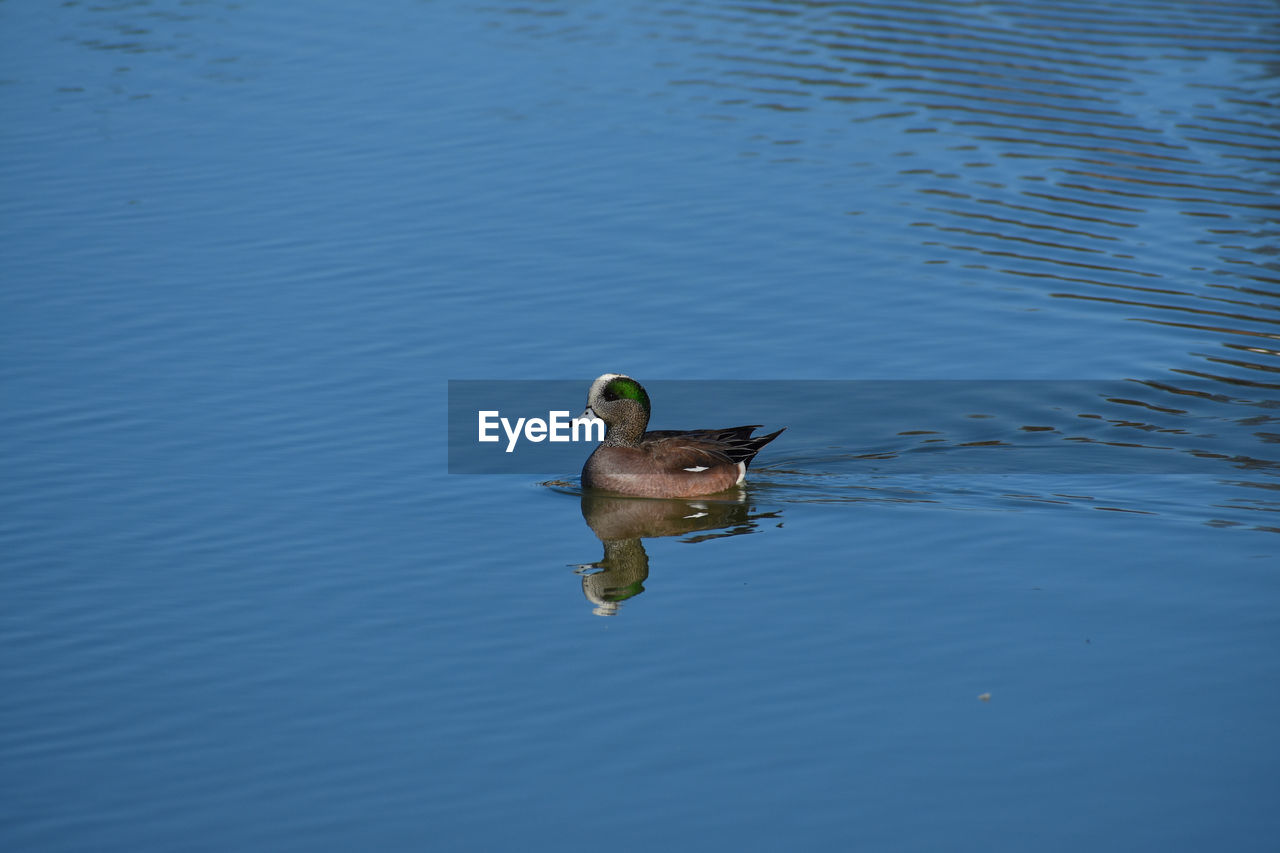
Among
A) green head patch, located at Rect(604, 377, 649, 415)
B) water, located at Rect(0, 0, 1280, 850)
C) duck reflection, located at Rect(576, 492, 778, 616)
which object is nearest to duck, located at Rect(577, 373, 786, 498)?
green head patch, located at Rect(604, 377, 649, 415)

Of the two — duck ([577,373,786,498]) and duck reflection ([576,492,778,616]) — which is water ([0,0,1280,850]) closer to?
duck reflection ([576,492,778,616])

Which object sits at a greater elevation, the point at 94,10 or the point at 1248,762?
the point at 94,10

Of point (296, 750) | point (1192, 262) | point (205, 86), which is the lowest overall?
point (296, 750)

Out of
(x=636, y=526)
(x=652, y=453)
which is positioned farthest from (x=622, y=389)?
(x=636, y=526)

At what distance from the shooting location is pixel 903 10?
99.7 feet

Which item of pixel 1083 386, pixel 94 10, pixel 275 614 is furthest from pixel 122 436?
pixel 94 10

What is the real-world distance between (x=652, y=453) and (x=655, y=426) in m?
1.53

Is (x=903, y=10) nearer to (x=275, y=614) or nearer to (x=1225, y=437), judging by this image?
(x=1225, y=437)

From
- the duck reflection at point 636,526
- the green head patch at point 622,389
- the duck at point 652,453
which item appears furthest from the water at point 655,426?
the green head patch at point 622,389

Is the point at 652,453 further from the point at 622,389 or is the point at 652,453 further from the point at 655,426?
the point at 655,426

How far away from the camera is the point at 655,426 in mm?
15469

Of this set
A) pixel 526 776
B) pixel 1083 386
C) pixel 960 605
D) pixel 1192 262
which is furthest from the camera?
pixel 1192 262

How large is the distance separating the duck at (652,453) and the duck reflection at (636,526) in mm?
136

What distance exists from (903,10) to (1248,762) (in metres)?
23.7
